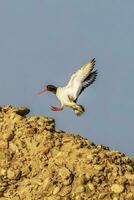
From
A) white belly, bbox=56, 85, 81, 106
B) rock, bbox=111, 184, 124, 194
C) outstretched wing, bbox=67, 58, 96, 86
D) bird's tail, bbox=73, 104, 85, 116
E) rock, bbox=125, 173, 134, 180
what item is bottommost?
rock, bbox=111, 184, 124, 194

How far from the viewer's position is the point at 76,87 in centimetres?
3897

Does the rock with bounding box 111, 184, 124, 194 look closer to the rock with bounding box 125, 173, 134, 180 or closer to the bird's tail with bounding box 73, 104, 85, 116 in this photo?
the rock with bounding box 125, 173, 134, 180

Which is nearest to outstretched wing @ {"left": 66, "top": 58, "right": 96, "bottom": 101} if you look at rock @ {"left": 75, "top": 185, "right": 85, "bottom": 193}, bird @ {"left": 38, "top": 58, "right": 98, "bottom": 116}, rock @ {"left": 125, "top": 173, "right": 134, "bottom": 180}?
bird @ {"left": 38, "top": 58, "right": 98, "bottom": 116}

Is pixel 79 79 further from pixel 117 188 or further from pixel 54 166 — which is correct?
pixel 117 188

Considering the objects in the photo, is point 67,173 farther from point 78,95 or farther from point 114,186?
point 78,95

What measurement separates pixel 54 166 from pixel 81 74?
486 centimetres

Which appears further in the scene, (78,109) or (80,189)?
(78,109)

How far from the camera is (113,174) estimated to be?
116 feet

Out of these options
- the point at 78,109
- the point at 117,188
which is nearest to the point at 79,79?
the point at 78,109

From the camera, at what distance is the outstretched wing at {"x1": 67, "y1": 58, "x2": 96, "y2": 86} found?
38938 mm

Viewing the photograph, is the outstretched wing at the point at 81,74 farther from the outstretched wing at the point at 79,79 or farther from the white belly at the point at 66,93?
the white belly at the point at 66,93

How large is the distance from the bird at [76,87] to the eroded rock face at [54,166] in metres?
1.96

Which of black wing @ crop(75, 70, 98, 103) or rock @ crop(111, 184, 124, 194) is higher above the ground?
black wing @ crop(75, 70, 98, 103)

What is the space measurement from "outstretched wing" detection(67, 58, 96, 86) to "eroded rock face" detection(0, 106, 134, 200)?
7.36ft
